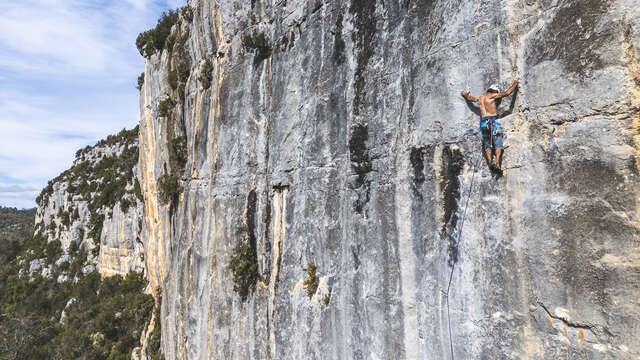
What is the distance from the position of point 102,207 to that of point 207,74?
26.5 metres

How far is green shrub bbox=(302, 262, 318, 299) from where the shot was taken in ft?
29.6

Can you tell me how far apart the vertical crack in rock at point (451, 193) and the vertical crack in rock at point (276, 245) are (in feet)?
16.4

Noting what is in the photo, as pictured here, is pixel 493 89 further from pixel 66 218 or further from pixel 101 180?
pixel 66 218

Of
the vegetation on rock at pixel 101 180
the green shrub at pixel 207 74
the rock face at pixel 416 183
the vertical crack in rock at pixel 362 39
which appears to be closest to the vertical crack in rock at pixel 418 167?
the rock face at pixel 416 183

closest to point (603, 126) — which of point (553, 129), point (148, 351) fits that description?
point (553, 129)

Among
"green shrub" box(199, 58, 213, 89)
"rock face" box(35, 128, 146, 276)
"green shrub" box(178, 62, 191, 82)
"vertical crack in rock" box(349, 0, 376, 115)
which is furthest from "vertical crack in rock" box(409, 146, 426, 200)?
"rock face" box(35, 128, 146, 276)

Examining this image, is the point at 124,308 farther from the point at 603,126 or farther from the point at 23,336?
the point at 603,126

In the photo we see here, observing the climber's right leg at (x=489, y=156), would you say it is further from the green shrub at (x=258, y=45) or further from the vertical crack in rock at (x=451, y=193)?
the green shrub at (x=258, y=45)

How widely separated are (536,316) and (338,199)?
456 cm

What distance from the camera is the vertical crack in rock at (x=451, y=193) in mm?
6200

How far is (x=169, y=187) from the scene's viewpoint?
50.3ft

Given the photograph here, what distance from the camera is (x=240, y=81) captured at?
12070 millimetres

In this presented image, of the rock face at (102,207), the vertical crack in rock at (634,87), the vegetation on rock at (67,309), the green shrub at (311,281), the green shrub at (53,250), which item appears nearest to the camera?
the vertical crack in rock at (634,87)

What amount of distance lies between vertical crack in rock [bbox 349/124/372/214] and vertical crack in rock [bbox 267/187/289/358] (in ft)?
9.28
